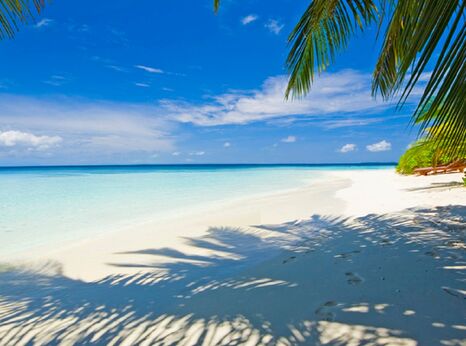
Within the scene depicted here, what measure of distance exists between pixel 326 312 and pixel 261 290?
588mm

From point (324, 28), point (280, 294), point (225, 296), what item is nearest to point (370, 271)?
point (280, 294)

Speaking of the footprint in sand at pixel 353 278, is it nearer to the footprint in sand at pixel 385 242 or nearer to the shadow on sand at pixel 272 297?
the shadow on sand at pixel 272 297

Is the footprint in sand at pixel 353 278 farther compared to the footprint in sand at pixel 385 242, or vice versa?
the footprint in sand at pixel 385 242

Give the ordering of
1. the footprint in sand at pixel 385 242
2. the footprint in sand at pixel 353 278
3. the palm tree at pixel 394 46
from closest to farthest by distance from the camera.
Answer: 1. the palm tree at pixel 394 46
2. the footprint in sand at pixel 353 278
3. the footprint in sand at pixel 385 242

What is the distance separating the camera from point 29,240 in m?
5.25

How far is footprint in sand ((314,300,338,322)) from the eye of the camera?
5.81ft

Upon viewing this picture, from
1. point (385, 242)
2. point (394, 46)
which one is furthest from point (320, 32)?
point (385, 242)

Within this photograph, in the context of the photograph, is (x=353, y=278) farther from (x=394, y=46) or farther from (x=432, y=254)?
(x=394, y=46)

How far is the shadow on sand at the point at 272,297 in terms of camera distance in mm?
1665

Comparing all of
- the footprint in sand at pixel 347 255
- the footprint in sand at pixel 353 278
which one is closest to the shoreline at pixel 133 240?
the footprint in sand at pixel 347 255

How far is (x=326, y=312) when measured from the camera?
1.84 meters

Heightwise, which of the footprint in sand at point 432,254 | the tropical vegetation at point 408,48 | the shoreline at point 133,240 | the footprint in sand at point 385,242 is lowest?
the shoreline at point 133,240

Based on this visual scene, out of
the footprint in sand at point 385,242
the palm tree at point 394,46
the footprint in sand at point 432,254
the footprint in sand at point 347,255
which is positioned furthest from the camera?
the footprint in sand at point 385,242

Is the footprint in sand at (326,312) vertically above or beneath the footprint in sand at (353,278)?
beneath
